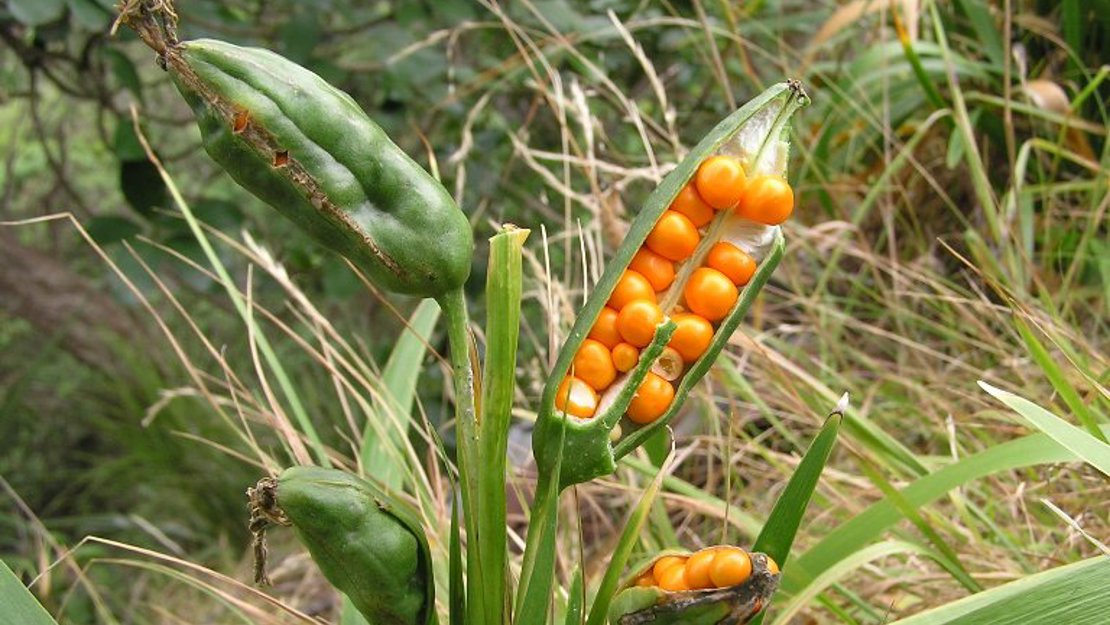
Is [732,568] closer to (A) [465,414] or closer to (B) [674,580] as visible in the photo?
(B) [674,580]

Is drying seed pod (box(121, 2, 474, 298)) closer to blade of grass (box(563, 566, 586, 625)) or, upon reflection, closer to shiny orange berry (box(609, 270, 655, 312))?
shiny orange berry (box(609, 270, 655, 312))

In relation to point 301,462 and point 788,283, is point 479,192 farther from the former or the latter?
point 301,462

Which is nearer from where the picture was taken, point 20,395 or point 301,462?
point 301,462

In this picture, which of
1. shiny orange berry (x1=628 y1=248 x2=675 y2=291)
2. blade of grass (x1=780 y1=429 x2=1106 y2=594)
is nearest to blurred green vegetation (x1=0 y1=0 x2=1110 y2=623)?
blade of grass (x1=780 y1=429 x2=1106 y2=594)

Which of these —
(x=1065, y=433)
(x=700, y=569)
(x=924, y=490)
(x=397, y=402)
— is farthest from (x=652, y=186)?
(x=700, y=569)

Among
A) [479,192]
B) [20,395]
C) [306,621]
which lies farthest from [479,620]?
[20,395]

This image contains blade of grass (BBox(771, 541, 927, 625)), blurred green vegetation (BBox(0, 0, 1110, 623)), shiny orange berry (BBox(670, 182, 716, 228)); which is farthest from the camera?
blurred green vegetation (BBox(0, 0, 1110, 623))

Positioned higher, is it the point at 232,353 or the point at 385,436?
the point at 385,436
